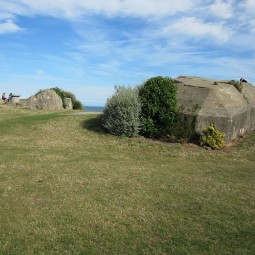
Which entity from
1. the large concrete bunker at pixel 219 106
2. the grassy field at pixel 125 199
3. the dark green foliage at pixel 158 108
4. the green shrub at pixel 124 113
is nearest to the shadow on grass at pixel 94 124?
the green shrub at pixel 124 113

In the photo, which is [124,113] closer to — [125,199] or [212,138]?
[212,138]

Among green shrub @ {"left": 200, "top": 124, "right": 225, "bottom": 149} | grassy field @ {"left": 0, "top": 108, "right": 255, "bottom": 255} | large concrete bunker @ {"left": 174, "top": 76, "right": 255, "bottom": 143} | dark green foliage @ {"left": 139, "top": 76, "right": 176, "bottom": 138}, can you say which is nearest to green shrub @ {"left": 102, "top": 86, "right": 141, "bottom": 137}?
dark green foliage @ {"left": 139, "top": 76, "right": 176, "bottom": 138}

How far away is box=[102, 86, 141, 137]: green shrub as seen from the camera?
12133 mm

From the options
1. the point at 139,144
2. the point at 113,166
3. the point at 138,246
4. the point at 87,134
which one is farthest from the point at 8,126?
the point at 138,246

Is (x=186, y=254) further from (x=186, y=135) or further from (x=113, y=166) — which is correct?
(x=186, y=135)

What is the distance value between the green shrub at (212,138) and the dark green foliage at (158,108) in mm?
1250

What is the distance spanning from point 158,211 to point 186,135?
245 inches

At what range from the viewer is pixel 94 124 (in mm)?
13969

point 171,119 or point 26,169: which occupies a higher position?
point 171,119

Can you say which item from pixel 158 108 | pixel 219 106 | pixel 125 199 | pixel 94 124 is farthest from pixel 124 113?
pixel 125 199

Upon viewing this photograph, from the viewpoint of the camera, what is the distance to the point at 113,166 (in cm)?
853

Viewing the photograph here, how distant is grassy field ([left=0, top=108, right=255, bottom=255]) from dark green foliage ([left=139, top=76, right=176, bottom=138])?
1312 mm

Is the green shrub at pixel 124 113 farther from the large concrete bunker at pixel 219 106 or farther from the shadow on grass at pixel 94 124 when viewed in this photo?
the large concrete bunker at pixel 219 106

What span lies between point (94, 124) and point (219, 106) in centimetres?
502
